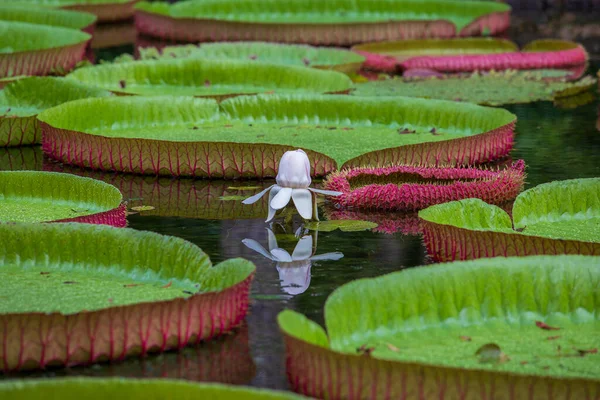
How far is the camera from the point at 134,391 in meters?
2.95

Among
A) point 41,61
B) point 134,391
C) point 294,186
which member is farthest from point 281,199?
point 41,61

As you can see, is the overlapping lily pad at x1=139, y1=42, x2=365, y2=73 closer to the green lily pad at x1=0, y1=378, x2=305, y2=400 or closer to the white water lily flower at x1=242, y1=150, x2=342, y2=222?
the white water lily flower at x1=242, y1=150, x2=342, y2=222

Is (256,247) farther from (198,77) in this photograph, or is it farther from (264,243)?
(198,77)

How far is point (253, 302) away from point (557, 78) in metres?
6.51

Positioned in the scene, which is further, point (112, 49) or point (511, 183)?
point (112, 49)

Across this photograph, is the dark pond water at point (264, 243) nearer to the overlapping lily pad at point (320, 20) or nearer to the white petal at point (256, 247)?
the white petal at point (256, 247)

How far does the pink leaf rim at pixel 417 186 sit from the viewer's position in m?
5.70

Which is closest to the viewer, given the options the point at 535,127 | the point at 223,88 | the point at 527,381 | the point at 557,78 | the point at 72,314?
the point at 527,381

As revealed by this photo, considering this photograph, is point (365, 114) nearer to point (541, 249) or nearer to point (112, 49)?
point (541, 249)

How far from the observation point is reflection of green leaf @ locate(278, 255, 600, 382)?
11.6ft

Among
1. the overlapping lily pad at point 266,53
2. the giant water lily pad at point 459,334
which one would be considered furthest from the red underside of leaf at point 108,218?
the overlapping lily pad at point 266,53

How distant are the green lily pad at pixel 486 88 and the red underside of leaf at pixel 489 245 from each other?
424 centimetres

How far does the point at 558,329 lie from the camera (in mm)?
3824

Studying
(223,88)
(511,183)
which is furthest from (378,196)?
(223,88)
